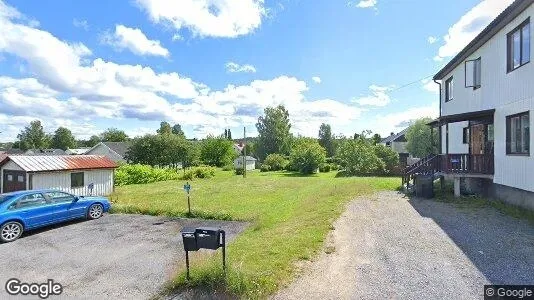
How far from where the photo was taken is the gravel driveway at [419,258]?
17.0 ft

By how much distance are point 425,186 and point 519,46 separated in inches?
248

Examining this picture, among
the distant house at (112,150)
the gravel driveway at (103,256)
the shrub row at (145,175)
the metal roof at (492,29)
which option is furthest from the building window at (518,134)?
the distant house at (112,150)

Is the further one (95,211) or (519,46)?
(95,211)

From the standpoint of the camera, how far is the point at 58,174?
17688 mm

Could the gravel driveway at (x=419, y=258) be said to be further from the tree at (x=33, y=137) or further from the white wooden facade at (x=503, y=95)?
the tree at (x=33, y=137)

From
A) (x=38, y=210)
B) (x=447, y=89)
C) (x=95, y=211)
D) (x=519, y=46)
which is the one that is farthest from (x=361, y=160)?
(x=38, y=210)

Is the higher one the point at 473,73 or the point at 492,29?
the point at 492,29

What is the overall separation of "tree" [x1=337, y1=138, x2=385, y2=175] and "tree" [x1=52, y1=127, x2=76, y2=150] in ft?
294

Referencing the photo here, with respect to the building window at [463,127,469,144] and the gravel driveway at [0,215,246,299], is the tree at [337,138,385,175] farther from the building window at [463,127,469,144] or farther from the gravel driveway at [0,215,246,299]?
the gravel driveway at [0,215,246,299]

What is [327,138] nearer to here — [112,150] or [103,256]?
[112,150]

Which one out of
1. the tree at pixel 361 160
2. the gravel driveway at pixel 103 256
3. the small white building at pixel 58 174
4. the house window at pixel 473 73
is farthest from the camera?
the tree at pixel 361 160

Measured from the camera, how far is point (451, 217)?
9.95 m

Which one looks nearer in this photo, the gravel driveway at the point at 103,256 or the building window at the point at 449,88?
the gravel driveway at the point at 103,256

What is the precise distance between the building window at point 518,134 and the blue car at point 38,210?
16047 millimetres
